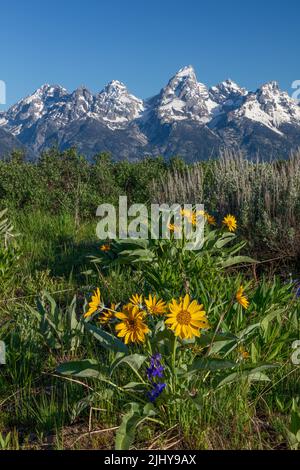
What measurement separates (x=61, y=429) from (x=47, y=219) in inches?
182

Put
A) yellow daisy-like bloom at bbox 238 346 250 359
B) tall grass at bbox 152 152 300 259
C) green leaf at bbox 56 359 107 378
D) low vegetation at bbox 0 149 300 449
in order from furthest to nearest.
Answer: tall grass at bbox 152 152 300 259
yellow daisy-like bloom at bbox 238 346 250 359
green leaf at bbox 56 359 107 378
low vegetation at bbox 0 149 300 449

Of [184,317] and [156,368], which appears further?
[156,368]

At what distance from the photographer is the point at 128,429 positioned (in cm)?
167

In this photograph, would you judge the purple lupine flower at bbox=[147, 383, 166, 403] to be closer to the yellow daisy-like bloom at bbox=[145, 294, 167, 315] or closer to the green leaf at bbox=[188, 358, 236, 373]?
the green leaf at bbox=[188, 358, 236, 373]

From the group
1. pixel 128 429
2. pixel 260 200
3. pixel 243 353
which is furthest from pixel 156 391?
pixel 260 200

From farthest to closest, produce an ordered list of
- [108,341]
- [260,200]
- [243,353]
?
1. [260,200]
2. [243,353]
3. [108,341]

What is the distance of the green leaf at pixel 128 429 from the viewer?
161 centimetres

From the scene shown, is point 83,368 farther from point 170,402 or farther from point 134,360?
point 170,402

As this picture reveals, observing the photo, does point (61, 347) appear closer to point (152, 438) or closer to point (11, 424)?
point (11, 424)

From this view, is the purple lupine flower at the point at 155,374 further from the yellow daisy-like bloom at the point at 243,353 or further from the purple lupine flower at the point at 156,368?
the yellow daisy-like bloom at the point at 243,353

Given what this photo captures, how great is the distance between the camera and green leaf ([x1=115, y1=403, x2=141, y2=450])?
5.27 ft

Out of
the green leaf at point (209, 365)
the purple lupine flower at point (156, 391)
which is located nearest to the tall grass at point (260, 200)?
the green leaf at point (209, 365)

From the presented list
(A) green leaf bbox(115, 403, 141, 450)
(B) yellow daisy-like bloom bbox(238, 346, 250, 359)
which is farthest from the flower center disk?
(B) yellow daisy-like bloom bbox(238, 346, 250, 359)

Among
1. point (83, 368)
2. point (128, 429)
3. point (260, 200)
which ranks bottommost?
point (128, 429)
